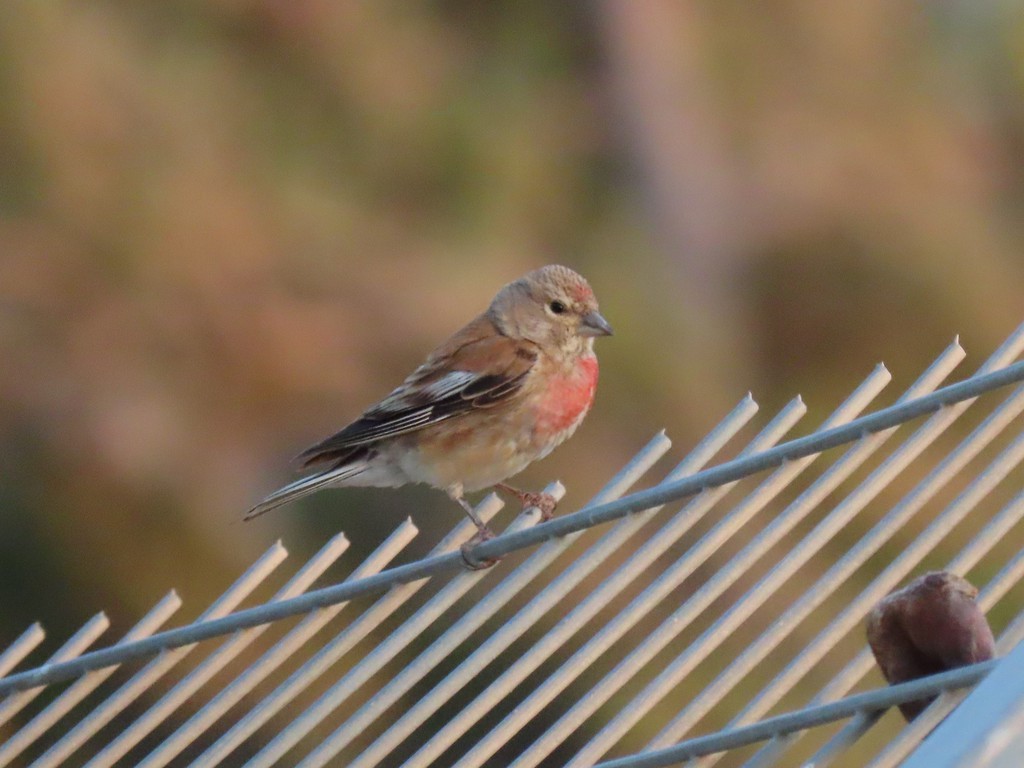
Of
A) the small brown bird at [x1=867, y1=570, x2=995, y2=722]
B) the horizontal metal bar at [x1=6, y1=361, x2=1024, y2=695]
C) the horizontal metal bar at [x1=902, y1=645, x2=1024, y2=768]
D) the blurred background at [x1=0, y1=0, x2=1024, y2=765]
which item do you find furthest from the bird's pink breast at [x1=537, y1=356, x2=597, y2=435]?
the blurred background at [x1=0, y1=0, x2=1024, y2=765]

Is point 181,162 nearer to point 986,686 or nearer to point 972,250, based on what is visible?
point 972,250

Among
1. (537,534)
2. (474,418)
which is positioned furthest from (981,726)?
(474,418)

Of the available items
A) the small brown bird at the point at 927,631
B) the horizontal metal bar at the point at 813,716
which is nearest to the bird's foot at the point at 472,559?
the horizontal metal bar at the point at 813,716

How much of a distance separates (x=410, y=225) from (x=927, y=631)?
34.8 feet

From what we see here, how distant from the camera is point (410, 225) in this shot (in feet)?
43.6

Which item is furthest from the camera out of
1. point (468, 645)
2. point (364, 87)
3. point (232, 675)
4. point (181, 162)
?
point (364, 87)

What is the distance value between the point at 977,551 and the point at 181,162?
9.90 metres

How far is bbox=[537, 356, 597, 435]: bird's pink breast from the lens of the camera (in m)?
5.45

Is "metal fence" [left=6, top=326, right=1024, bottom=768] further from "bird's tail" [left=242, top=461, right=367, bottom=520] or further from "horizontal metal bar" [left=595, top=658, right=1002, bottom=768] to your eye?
"bird's tail" [left=242, top=461, right=367, bottom=520]

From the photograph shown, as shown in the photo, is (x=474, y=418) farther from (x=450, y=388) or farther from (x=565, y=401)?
(x=565, y=401)

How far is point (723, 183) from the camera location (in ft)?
52.9

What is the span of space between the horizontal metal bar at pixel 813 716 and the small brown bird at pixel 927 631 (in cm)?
7

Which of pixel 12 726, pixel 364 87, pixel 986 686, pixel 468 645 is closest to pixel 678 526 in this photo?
pixel 986 686

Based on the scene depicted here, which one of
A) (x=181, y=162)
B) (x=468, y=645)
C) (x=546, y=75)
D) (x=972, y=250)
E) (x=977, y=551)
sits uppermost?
(x=181, y=162)
